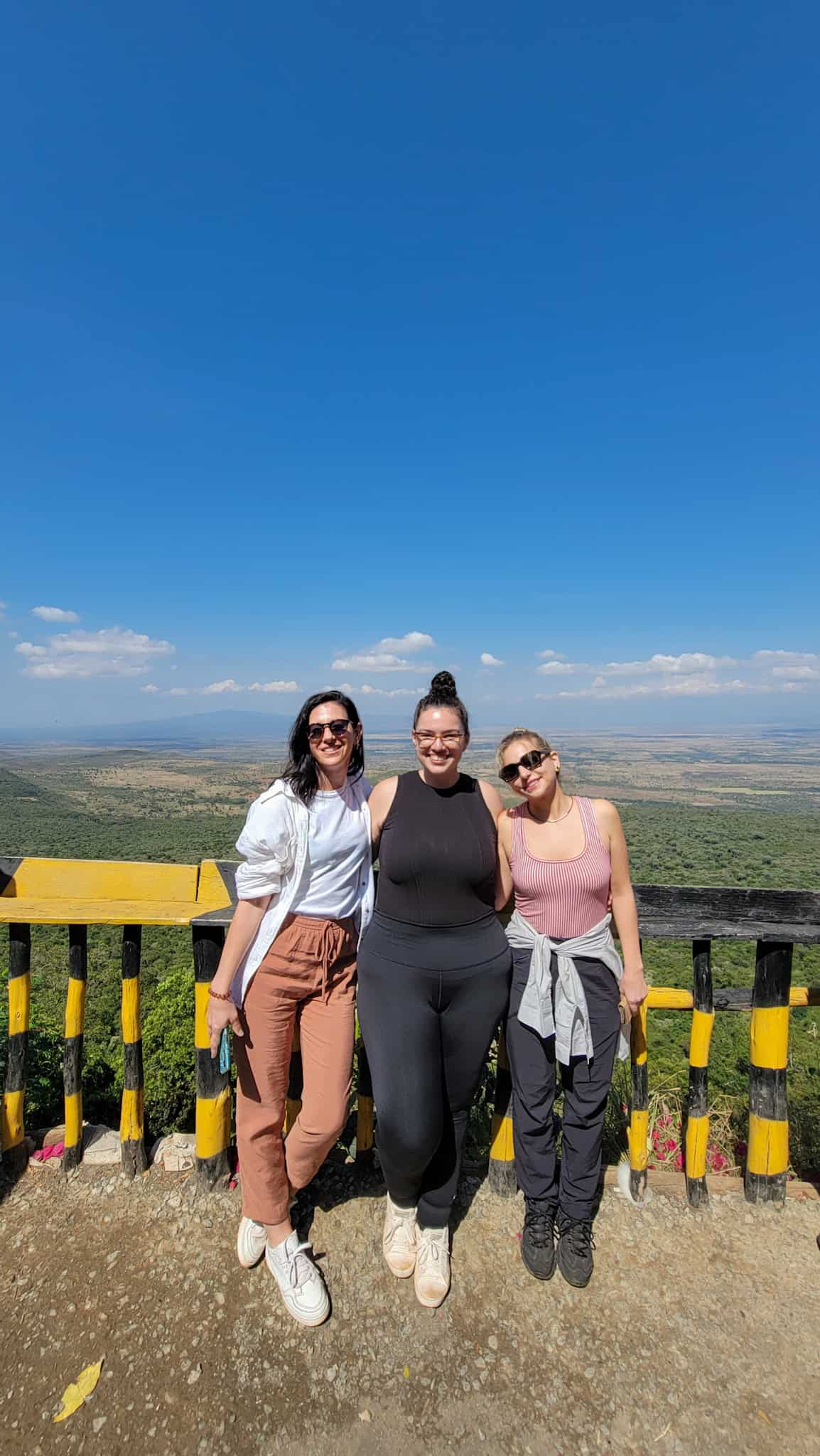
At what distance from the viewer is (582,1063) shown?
2.25 m

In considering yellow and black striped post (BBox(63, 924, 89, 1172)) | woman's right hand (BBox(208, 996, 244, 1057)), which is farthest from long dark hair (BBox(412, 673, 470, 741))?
yellow and black striped post (BBox(63, 924, 89, 1172))

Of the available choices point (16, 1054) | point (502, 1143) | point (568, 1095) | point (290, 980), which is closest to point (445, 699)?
point (290, 980)

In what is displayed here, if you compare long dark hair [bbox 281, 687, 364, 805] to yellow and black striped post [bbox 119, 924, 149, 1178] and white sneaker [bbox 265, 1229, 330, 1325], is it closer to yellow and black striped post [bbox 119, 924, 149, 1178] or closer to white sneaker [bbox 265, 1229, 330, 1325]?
yellow and black striped post [bbox 119, 924, 149, 1178]

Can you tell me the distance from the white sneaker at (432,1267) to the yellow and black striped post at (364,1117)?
1.31 ft

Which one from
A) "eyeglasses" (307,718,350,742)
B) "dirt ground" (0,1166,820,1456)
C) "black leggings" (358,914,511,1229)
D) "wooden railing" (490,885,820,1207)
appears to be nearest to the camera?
"dirt ground" (0,1166,820,1456)

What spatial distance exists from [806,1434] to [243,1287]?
1.69 metres

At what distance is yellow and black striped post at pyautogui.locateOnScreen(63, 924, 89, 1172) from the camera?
2.54m

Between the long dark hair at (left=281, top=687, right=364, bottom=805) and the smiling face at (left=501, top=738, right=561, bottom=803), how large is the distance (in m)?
0.57

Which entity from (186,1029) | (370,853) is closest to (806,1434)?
(370,853)

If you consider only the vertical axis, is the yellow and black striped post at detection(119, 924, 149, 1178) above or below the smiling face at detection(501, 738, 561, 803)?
below

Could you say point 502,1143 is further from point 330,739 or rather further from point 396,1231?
point 330,739

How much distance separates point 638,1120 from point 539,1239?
1.98 feet

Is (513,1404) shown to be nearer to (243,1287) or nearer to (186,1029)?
(243,1287)

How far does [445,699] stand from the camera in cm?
234
